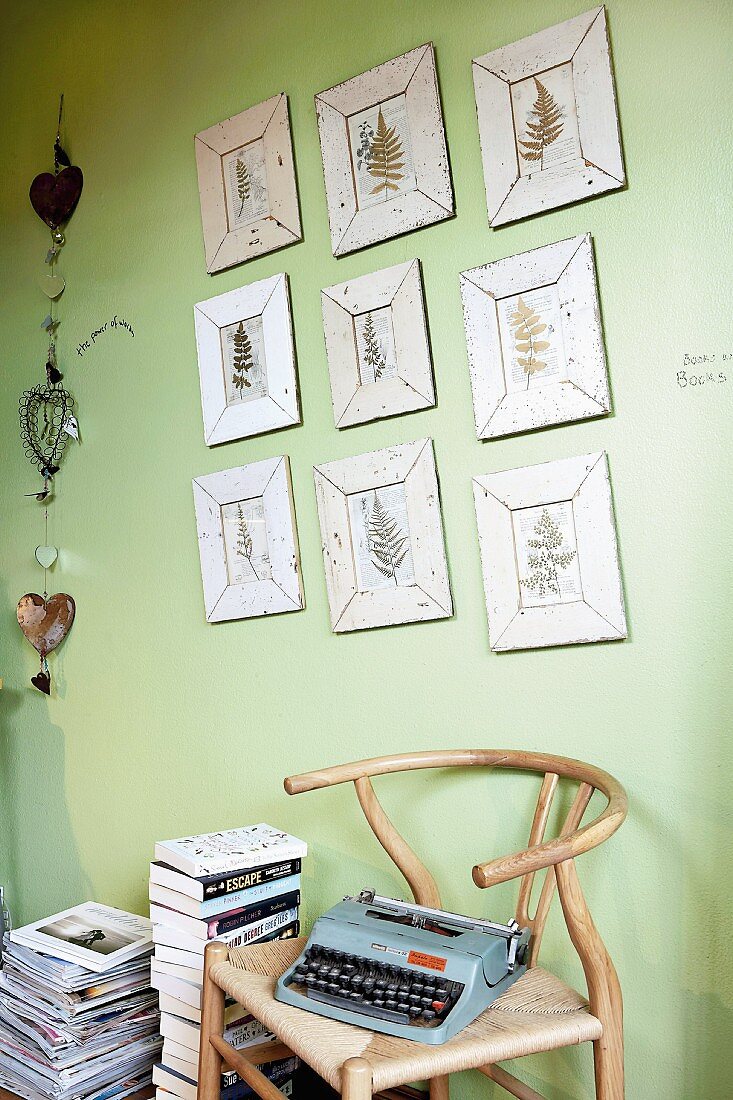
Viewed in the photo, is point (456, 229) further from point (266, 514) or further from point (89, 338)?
point (89, 338)

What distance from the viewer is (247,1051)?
1454 mm

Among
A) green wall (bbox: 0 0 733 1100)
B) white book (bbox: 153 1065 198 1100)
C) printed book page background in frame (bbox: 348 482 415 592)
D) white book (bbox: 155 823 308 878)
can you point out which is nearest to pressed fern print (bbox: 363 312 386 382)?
green wall (bbox: 0 0 733 1100)

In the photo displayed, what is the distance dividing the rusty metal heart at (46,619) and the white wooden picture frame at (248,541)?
1.57 ft

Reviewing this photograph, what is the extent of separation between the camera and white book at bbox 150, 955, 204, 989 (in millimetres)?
1614

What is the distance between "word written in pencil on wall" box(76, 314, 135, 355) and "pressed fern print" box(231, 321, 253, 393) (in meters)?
0.36

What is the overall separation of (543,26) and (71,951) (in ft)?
6.25

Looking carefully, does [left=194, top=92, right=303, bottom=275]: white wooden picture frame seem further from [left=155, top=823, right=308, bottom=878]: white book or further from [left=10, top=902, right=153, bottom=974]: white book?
[left=10, top=902, right=153, bottom=974]: white book

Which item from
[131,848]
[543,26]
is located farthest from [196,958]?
[543,26]

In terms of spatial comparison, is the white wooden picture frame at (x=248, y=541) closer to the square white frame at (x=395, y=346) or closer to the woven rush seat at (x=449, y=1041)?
the square white frame at (x=395, y=346)

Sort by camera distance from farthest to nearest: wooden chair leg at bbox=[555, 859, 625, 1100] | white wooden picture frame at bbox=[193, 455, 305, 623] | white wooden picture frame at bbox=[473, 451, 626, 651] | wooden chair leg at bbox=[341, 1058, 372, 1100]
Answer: white wooden picture frame at bbox=[193, 455, 305, 623], white wooden picture frame at bbox=[473, 451, 626, 651], wooden chair leg at bbox=[555, 859, 625, 1100], wooden chair leg at bbox=[341, 1058, 372, 1100]

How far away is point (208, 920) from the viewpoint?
159cm

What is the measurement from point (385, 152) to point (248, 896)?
140 cm

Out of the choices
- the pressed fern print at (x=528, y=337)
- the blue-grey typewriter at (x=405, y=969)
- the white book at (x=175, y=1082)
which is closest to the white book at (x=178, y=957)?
the white book at (x=175, y=1082)

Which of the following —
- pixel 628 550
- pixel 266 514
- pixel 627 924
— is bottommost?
pixel 627 924
